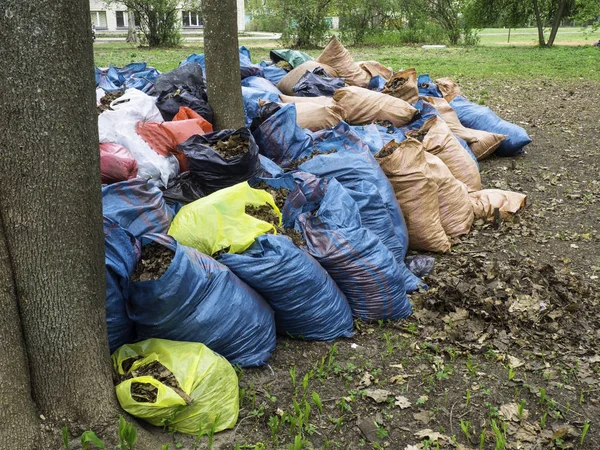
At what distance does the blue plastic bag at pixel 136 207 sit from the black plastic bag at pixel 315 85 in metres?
2.97

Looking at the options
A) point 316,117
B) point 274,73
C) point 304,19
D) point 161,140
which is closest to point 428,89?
point 274,73

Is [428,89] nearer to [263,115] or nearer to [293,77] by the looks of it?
[293,77]

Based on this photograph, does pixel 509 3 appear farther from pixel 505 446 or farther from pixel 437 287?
pixel 505 446

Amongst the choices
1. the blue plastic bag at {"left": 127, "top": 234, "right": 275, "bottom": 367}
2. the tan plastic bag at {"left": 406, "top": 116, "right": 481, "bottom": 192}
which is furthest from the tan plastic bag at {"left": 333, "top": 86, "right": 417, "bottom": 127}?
the blue plastic bag at {"left": 127, "top": 234, "right": 275, "bottom": 367}

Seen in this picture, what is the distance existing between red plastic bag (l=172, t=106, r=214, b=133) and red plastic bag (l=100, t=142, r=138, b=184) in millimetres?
802

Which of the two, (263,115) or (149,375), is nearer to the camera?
(149,375)

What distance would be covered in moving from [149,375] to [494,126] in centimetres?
510

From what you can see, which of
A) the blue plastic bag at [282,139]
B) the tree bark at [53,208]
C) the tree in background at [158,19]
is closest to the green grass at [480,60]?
the tree in background at [158,19]

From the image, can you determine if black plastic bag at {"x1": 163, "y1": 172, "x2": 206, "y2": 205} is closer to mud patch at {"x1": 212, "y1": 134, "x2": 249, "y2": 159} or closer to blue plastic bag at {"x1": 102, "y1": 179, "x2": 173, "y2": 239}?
mud patch at {"x1": 212, "y1": 134, "x2": 249, "y2": 159}

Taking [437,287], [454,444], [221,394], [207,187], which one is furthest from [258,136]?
[454,444]

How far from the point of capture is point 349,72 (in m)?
6.70

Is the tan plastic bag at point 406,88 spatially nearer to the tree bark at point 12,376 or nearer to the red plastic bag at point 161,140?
the red plastic bag at point 161,140

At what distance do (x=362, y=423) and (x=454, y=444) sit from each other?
379 mm

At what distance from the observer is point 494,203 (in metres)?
4.90
